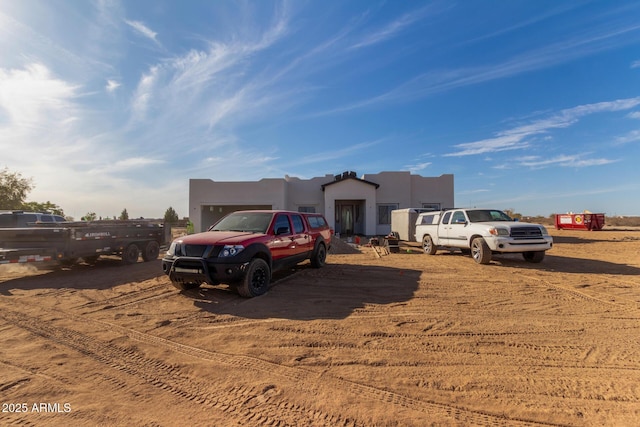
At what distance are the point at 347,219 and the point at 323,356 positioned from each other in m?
23.1

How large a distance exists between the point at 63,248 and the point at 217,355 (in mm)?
7456

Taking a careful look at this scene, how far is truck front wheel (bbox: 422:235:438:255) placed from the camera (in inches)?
512

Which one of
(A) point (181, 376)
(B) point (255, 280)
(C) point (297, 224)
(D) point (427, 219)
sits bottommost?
(A) point (181, 376)

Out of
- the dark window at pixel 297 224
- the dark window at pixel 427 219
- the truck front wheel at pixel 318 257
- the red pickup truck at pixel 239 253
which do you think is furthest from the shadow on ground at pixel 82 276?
the dark window at pixel 427 219

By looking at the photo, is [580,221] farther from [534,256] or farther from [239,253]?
[239,253]

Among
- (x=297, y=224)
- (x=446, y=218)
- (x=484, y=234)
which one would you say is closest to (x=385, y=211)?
(x=446, y=218)

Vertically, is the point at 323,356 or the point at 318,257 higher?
the point at 318,257

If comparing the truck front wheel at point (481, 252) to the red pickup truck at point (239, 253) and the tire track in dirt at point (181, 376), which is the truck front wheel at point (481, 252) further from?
the tire track in dirt at point (181, 376)

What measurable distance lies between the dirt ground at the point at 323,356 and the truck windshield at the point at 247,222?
1.39 meters

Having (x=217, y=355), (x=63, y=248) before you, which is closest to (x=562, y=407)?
Answer: (x=217, y=355)

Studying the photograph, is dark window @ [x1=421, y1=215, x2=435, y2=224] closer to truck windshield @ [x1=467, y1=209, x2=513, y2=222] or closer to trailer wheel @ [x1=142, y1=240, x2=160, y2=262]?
truck windshield @ [x1=467, y1=209, x2=513, y2=222]

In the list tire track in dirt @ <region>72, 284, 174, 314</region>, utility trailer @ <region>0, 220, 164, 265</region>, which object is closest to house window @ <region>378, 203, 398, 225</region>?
utility trailer @ <region>0, 220, 164, 265</region>

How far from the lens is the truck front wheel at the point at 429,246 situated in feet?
42.7

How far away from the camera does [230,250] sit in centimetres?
581
